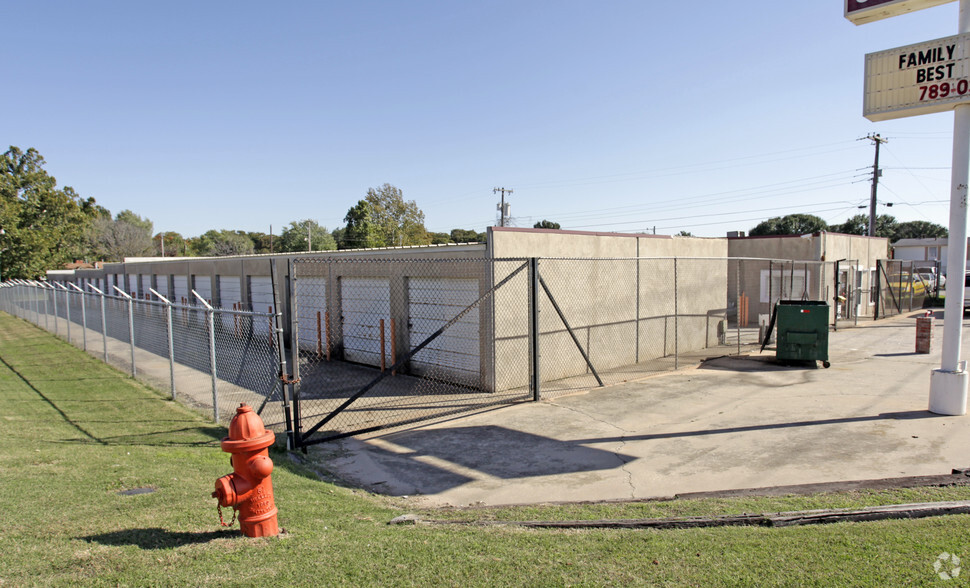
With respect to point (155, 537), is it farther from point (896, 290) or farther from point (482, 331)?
point (896, 290)

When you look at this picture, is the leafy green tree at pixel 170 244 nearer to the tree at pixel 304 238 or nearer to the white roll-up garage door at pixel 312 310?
the tree at pixel 304 238

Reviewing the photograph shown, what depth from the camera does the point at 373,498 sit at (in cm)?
561

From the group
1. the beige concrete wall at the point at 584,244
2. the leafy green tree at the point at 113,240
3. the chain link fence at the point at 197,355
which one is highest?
the leafy green tree at the point at 113,240

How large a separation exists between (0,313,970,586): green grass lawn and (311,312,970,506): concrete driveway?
72 cm

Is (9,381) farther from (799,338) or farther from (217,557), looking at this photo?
(799,338)

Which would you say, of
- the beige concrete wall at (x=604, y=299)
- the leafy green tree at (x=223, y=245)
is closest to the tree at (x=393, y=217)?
the leafy green tree at (x=223, y=245)

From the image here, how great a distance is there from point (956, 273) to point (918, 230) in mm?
104565

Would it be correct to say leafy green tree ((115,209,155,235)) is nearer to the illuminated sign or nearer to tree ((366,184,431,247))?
tree ((366,184,431,247))

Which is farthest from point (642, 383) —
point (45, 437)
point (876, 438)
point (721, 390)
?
point (45, 437)

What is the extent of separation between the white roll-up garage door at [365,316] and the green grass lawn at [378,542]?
7.31m

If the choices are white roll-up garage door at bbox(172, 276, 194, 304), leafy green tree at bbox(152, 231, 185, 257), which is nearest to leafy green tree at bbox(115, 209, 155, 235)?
leafy green tree at bbox(152, 231, 185, 257)

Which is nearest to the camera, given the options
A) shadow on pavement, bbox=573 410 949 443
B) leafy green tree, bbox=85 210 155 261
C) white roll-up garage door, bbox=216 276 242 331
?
shadow on pavement, bbox=573 410 949 443

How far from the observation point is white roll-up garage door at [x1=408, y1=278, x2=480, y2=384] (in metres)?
10.7

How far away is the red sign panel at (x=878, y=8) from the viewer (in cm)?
763
